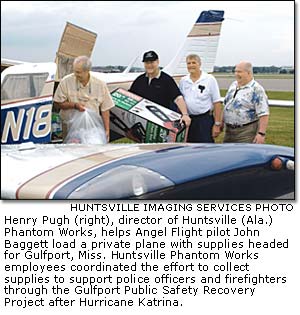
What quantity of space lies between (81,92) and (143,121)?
0.99 feet

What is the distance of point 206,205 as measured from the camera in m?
1.99

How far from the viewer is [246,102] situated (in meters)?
2.69

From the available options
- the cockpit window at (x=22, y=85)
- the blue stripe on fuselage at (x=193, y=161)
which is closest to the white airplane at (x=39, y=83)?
the cockpit window at (x=22, y=85)

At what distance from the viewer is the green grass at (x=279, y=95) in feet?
7.68

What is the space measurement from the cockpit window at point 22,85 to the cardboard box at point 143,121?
0.45 meters

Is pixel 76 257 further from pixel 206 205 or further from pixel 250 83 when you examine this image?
pixel 250 83

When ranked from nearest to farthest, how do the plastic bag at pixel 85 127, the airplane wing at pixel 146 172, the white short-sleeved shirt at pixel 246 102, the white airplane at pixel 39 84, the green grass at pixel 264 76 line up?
the airplane wing at pixel 146 172 < the white airplane at pixel 39 84 < the green grass at pixel 264 76 < the plastic bag at pixel 85 127 < the white short-sleeved shirt at pixel 246 102

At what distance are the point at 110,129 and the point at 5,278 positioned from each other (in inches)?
38.1

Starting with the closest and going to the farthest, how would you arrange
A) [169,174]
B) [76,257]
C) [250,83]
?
[76,257], [169,174], [250,83]

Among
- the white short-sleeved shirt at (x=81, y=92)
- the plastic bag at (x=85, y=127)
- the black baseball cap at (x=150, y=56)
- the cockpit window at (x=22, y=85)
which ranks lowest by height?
→ the plastic bag at (x=85, y=127)

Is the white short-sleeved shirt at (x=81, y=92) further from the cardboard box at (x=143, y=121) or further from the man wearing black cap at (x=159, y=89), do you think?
the man wearing black cap at (x=159, y=89)

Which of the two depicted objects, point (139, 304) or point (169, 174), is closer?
point (139, 304)

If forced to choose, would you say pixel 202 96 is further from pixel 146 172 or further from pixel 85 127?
pixel 146 172

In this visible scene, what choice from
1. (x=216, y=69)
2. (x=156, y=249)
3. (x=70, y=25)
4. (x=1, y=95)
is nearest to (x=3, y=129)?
(x=1, y=95)
